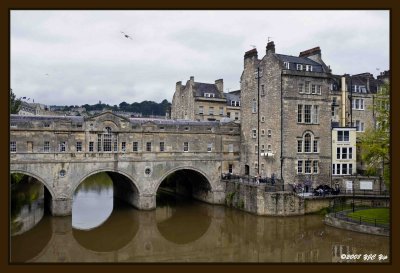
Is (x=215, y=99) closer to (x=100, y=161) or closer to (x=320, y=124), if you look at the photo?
(x=320, y=124)

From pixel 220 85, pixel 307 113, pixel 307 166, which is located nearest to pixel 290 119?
pixel 307 113

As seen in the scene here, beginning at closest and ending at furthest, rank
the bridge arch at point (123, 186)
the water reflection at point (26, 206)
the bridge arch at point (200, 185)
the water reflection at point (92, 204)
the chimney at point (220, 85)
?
1. the water reflection at point (26, 206)
2. the water reflection at point (92, 204)
3. the bridge arch at point (123, 186)
4. the bridge arch at point (200, 185)
5. the chimney at point (220, 85)

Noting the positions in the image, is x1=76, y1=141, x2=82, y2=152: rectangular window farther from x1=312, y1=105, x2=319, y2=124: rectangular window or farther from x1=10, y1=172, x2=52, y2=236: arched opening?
x1=312, y1=105, x2=319, y2=124: rectangular window

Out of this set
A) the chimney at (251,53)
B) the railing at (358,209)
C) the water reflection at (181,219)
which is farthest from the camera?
the chimney at (251,53)

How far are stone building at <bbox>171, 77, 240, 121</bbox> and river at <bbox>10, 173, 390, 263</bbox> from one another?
19.1 meters

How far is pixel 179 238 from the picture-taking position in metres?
30.2

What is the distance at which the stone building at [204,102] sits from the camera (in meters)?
55.8

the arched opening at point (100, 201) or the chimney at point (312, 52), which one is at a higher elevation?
the chimney at point (312, 52)

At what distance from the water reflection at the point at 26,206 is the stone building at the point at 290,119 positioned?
21.8m

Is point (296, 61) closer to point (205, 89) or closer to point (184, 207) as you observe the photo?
point (184, 207)

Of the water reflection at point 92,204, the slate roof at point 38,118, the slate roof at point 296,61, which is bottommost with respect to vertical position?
the water reflection at point 92,204

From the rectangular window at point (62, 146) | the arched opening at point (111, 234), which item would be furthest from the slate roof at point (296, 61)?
the rectangular window at point (62, 146)

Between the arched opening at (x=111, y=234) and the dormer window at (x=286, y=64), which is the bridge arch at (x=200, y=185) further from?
the dormer window at (x=286, y=64)

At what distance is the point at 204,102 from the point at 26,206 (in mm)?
27106
